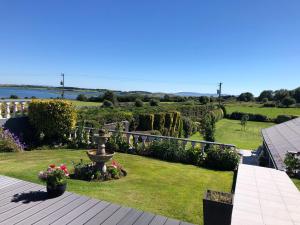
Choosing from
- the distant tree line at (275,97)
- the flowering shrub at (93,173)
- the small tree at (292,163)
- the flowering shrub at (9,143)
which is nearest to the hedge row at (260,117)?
the distant tree line at (275,97)

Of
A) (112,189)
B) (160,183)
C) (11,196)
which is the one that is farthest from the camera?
(160,183)

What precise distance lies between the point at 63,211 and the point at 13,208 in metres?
0.91

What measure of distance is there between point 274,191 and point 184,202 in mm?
2729

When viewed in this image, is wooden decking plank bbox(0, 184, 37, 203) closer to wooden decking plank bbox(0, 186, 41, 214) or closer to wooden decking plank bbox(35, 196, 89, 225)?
wooden decking plank bbox(0, 186, 41, 214)

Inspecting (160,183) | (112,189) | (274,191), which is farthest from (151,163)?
(274,191)

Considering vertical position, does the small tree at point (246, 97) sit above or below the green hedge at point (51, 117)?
above

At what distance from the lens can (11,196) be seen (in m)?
5.04

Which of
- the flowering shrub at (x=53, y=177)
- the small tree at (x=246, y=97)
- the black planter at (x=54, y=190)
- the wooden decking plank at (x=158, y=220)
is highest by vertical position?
the small tree at (x=246, y=97)

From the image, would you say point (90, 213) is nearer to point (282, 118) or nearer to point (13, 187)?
point (13, 187)

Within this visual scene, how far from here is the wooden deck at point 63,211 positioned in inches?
165

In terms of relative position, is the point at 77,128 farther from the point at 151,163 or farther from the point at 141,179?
the point at 141,179

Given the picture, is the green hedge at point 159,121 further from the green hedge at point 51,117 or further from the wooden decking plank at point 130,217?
the wooden decking plank at point 130,217

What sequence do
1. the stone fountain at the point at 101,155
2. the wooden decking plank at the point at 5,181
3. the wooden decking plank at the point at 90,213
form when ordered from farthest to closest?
1. the stone fountain at the point at 101,155
2. the wooden decking plank at the point at 5,181
3. the wooden decking plank at the point at 90,213

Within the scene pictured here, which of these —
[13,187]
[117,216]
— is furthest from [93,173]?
[117,216]
